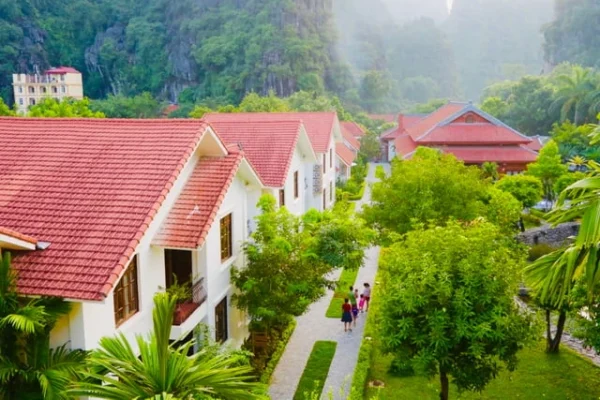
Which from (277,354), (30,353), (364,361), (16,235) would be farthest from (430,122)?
(30,353)

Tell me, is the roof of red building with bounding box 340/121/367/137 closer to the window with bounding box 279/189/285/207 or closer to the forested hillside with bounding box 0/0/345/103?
the forested hillside with bounding box 0/0/345/103

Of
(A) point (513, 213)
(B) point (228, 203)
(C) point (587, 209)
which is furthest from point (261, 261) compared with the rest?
(A) point (513, 213)

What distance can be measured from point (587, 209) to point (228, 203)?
376 inches

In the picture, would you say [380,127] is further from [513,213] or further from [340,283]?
[340,283]

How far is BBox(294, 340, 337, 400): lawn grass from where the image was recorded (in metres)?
14.6

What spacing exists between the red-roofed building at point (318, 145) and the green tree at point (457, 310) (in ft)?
59.9

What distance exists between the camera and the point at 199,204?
485 inches

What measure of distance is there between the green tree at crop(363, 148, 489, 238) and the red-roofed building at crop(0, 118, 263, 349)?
8323 millimetres

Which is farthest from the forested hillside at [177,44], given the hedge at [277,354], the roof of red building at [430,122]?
the hedge at [277,354]

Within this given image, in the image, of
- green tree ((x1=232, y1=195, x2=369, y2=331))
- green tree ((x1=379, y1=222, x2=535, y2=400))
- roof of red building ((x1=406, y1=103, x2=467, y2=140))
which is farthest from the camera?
roof of red building ((x1=406, y1=103, x2=467, y2=140))

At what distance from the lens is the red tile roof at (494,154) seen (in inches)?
1612

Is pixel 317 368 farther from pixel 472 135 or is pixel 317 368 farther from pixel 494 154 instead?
pixel 472 135

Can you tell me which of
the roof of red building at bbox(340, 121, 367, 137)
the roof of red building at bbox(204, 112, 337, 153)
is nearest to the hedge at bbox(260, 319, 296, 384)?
the roof of red building at bbox(204, 112, 337, 153)

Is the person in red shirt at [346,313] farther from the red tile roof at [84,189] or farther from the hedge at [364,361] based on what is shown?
the red tile roof at [84,189]
